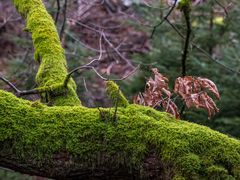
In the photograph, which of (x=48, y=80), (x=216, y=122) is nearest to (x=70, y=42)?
(x=216, y=122)

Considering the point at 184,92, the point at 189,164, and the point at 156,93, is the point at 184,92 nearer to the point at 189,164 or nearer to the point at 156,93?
the point at 156,93

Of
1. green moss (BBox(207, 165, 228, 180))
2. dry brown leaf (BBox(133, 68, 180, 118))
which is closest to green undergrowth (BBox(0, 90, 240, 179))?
green moss (BBox(207, 165, 228, 180))

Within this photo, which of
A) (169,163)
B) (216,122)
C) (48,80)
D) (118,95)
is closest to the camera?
(169,163)

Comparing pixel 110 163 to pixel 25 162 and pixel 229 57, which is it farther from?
pixel 229 57

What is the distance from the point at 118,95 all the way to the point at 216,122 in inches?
154

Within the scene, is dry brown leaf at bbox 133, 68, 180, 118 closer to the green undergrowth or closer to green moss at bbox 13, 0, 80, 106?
green moss at bbox 13, 0, 80, 106

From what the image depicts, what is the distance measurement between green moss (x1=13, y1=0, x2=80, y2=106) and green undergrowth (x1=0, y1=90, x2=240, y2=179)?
1.87ft

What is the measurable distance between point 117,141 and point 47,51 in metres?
1.32

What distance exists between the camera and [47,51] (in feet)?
10.8

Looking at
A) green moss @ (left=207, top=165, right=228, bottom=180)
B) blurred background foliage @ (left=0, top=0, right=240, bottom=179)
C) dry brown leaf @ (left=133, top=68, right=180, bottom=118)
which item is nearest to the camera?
green moss @ (left=207, top=165, right=228, bottom=180)

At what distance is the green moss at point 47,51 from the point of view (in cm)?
291

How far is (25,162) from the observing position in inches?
87.1

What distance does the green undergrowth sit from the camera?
2.12m

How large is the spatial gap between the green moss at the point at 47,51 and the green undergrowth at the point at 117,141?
1.87ft
